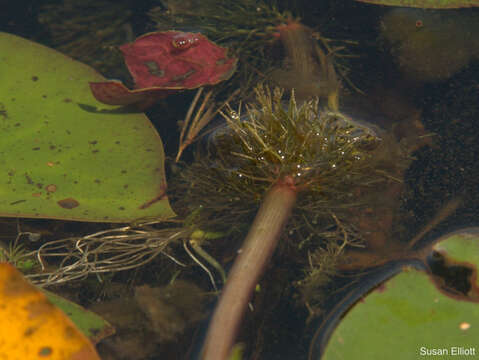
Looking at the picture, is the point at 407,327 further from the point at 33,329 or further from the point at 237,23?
the point at 237,23

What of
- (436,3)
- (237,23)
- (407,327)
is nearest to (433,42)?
(436,3)

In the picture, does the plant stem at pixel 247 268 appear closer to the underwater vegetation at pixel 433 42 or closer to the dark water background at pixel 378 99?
the dark water background at pixel 378 99

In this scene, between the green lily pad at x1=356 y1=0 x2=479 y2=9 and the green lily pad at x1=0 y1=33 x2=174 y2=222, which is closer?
the green lily pad at x1=0 y1=33 x2=174 y2=222

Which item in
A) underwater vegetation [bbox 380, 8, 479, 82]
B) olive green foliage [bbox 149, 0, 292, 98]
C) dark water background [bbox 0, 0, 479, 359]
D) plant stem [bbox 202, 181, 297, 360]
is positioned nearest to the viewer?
plant stem [bbox 202, 181, 297, 360]

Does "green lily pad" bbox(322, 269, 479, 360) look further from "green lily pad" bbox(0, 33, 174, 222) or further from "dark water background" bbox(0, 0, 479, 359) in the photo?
"green lily pad" bbox(0, 33, 174, 222)

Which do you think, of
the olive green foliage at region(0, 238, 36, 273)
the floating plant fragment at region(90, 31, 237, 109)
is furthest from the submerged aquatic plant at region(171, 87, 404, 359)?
the olive green foliage at region(0, 238, 36, 273)

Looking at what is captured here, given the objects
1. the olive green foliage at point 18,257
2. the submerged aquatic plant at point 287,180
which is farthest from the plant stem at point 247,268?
the olive green foliage at point 18,257
